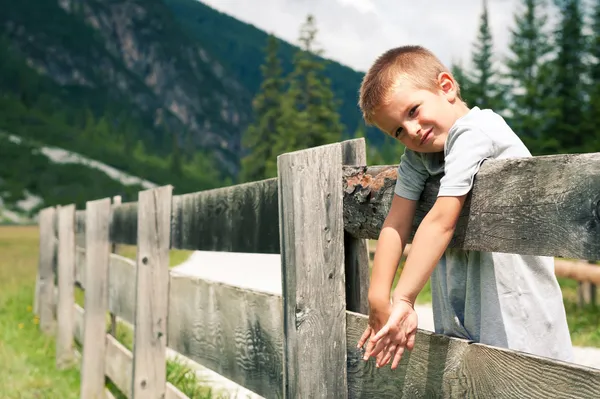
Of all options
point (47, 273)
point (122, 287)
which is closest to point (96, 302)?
point (122, 287)

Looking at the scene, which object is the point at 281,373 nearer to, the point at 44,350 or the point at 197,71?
the point at 44,350

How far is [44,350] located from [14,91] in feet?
420

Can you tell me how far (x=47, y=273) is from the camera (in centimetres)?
1030

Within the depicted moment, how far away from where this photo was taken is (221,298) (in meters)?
3.27

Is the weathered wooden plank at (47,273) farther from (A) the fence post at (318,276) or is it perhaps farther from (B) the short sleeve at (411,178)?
(B) the short sleeve at (411,178)

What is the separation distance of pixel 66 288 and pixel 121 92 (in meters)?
145

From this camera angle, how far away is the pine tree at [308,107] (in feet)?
154

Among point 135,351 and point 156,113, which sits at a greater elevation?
point 156,113

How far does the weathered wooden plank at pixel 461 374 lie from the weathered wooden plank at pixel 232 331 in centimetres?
50

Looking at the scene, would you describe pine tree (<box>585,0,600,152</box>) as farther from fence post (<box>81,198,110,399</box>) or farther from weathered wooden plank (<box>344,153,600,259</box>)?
weathered wooden plank (<box>344,153,600,259</box>)

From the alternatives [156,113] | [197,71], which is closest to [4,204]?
[156,113]

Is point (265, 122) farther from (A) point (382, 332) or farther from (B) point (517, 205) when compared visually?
(B) point (517, 205)

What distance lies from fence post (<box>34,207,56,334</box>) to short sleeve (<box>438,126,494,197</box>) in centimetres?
836

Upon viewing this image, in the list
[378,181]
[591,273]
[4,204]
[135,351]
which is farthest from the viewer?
[4,204]
